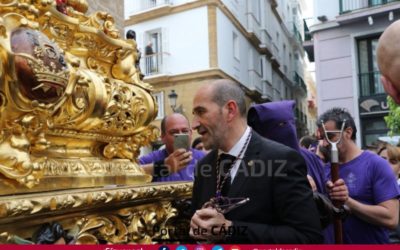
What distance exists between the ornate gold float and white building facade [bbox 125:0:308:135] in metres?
0.73

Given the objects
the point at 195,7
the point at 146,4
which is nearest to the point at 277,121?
the point at 195,7

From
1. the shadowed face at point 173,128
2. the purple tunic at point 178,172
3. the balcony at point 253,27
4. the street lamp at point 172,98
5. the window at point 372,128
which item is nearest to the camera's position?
the purple tunic at point 178,172

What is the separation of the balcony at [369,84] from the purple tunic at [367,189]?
16.1ft

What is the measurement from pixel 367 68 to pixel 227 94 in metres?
5.48

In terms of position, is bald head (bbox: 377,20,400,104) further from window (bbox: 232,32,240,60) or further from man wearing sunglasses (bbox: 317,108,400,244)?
window (bbox: 232,32,240,60)

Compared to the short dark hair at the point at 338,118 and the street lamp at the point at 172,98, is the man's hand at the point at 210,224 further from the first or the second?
the street lamp at the point at 172,98

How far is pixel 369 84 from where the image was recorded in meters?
5.85

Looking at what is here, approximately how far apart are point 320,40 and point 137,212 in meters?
5.74

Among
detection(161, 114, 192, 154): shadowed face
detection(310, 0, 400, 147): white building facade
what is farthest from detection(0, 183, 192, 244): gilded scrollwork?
detection(310, 0, 400, 147): white building facade

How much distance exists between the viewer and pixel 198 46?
10.8 feet

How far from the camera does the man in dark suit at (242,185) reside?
0.81m

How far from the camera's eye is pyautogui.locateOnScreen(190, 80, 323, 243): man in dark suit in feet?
2.67

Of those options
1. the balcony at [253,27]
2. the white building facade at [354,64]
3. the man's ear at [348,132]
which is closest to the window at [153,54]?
the balcony at [253,27]

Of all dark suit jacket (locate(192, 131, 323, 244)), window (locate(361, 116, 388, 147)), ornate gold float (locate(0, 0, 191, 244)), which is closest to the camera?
ornate gold float (locate(0, 0, 191, 244))
